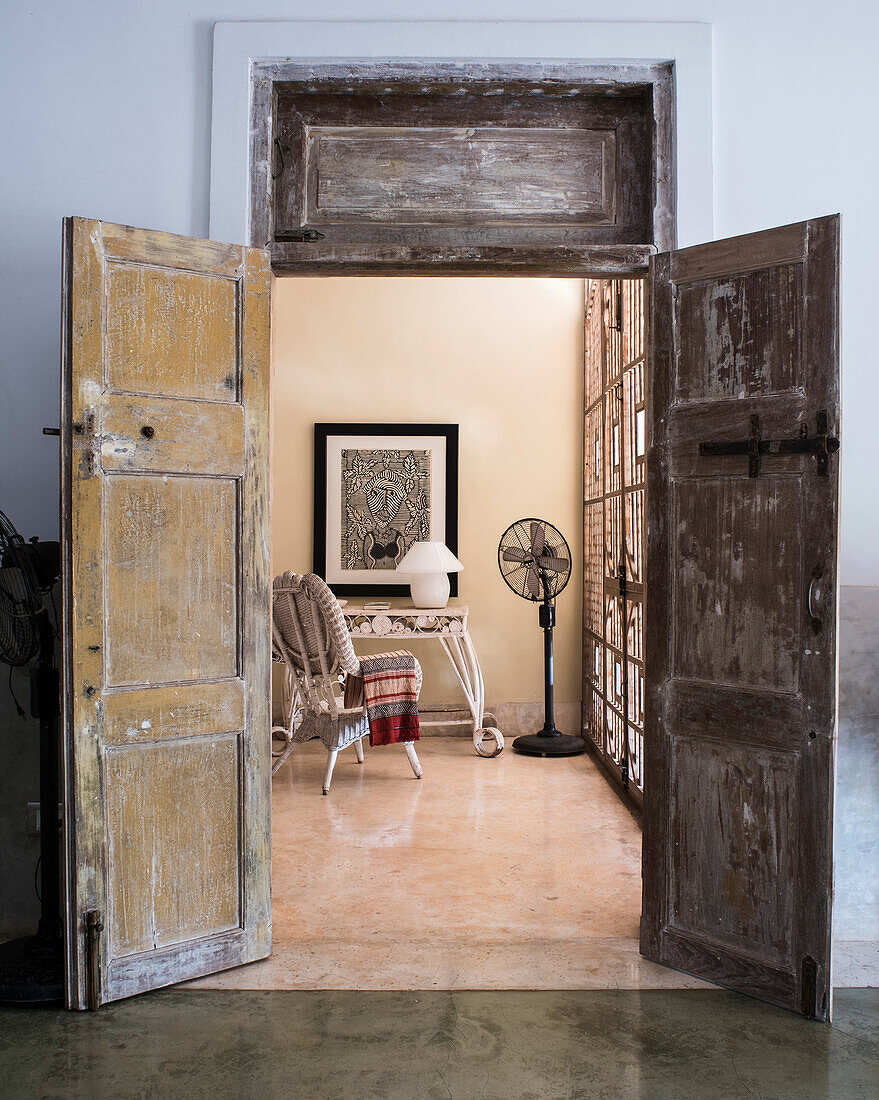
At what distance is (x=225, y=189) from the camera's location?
2.94 meters

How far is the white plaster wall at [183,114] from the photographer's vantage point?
296cm

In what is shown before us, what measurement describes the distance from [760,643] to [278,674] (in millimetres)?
4243

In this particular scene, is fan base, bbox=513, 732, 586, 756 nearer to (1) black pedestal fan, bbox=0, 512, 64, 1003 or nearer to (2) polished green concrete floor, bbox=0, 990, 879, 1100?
(2) polished green concrete floor, bbox=0, 990, 879, 1100

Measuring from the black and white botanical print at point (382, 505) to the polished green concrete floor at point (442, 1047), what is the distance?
383 centimetres

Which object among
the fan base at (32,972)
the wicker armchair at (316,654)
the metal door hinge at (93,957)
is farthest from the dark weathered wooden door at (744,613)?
the wicker armchair at (316,654)

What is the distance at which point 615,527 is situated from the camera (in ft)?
16.2

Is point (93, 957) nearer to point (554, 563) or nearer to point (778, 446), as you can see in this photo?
point (778, 446)

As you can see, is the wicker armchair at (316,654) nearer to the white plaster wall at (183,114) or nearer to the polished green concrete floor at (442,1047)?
the white plaster wall at (183,114)

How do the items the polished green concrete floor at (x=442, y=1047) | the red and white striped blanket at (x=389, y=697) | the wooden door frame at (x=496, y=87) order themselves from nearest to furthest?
the polished green concrete floor at (x=442, y=1047) → the wooden door frame at (x=496, y=87) → the red and white striped blanket at (x=389, y=697)

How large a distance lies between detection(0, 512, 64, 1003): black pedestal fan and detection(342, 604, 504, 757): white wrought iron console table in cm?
292

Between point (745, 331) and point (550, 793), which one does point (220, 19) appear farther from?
point (550, 793)

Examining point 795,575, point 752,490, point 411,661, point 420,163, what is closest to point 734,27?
point 420,163

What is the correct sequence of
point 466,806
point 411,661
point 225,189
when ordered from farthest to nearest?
point 411,661 → point 466,806 → point 225,189

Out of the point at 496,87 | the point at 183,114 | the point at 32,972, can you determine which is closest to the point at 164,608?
the point at 32,972
